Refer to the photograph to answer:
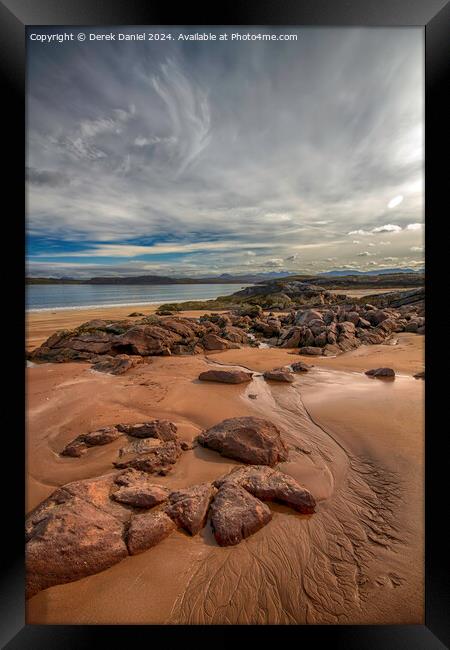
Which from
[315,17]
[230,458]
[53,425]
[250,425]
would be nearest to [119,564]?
[230,458]

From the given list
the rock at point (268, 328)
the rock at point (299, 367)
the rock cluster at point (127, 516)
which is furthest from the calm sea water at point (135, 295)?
the rock cluster at point (127, 516)

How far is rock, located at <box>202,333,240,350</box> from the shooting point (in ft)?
29.6

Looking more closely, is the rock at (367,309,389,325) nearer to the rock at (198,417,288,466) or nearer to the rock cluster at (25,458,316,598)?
the rock at (198,417,288,466)

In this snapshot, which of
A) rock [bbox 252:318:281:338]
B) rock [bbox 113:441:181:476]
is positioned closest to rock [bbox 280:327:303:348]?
rock [bbox 252:318:281:338]

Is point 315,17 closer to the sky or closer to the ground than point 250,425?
closer to the sky

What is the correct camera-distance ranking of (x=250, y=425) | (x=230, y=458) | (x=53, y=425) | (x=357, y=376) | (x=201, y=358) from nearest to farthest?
(x=230, y=458) < (x=250, y=425) < (x=53, y=425) < (x=357, y=376) < (x=201, y=358)

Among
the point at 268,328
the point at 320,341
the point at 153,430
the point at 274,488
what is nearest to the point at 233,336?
the point at 268,328

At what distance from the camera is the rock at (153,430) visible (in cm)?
344

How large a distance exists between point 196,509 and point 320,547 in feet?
3.45

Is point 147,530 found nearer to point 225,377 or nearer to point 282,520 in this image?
point 282,520

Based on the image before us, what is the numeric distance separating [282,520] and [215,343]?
6919mm

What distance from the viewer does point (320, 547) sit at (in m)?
2.18
